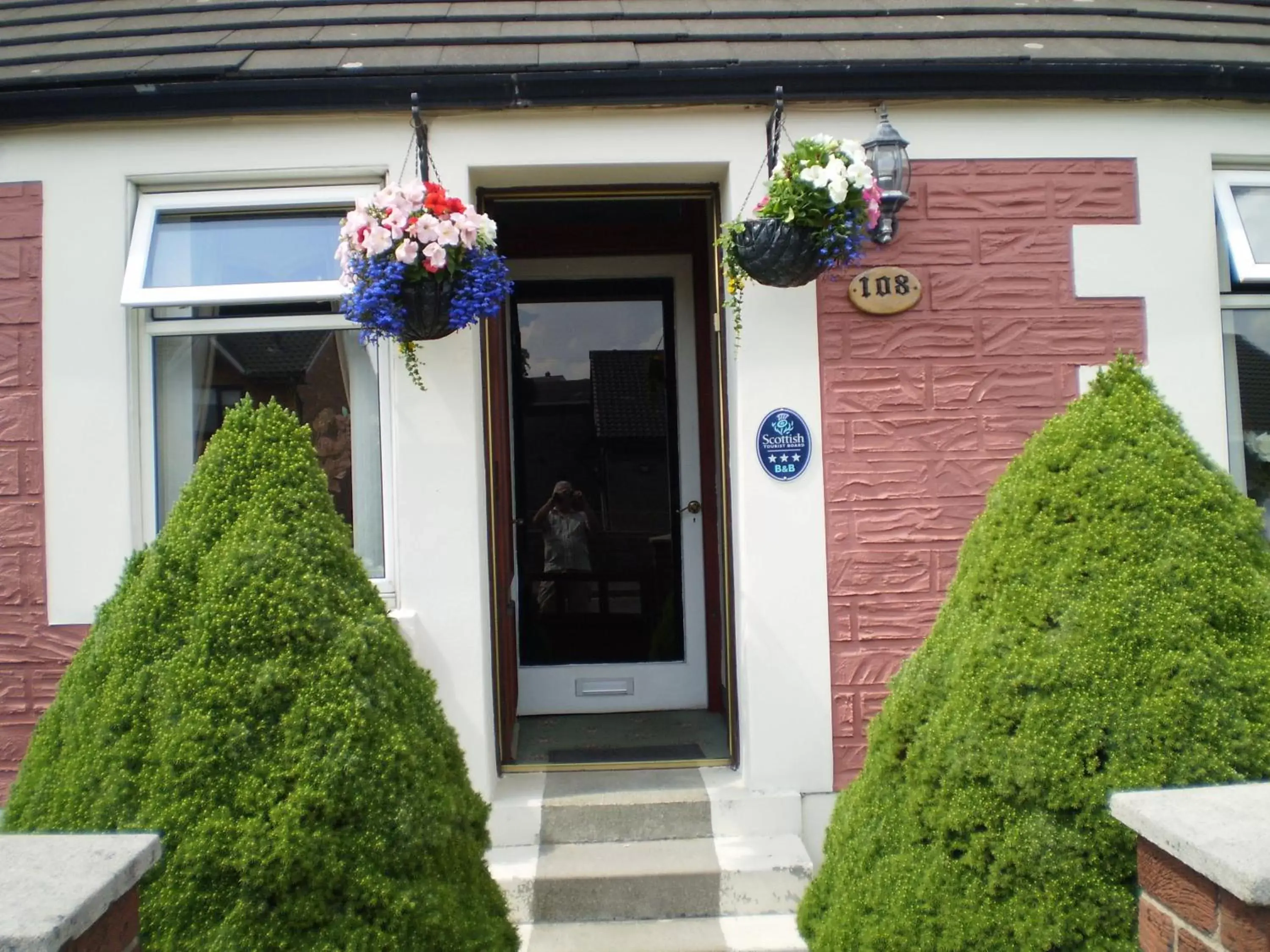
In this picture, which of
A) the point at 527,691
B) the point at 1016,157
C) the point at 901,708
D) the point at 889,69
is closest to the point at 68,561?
the point at 527,691

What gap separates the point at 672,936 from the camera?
3.72 metres

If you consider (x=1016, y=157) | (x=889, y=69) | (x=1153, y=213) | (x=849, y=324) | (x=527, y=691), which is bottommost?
(x=527, y=691)

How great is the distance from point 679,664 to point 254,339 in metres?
2.77

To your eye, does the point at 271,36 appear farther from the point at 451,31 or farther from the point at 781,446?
the point at 781,446

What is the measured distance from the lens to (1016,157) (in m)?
4.27

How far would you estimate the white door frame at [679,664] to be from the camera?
18.1ft

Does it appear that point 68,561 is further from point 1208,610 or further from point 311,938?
point 1208,610

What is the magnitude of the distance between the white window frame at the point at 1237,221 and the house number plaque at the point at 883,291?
4.43 ft

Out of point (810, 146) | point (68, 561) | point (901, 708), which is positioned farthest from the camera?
point (68, 561)

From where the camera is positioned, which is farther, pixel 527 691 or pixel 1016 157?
pixel 527 691

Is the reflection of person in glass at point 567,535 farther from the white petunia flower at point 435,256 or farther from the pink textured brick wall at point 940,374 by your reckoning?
the white petunia flower at point 435,256

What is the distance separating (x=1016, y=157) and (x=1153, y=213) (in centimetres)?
62

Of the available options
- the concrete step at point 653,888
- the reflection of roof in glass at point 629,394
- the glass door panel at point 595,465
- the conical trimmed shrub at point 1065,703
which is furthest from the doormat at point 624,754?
the conical trimmed shrub at point 1065,703

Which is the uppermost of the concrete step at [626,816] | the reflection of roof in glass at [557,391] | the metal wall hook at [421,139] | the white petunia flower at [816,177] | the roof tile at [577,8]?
the roof tile at [577,8]
